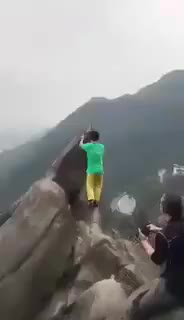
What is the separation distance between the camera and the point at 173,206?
185 inches

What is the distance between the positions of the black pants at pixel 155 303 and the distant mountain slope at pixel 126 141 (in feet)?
17.7

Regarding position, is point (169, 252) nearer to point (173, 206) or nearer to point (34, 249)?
point (173, 206)

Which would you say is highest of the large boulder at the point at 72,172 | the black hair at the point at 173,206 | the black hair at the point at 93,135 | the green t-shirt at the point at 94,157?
the black hair at the point at 173,206

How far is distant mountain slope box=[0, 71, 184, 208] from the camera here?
12352 millimetres

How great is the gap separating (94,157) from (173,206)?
4.14 m

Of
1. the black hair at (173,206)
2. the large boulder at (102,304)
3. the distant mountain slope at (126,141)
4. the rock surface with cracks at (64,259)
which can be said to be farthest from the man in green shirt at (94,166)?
the black hair at (173,206)

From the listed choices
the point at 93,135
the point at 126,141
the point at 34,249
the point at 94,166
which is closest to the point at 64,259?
the point at 34,249

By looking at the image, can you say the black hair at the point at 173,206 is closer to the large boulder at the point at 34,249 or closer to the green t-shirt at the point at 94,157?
the large boulder at the point at 34,249

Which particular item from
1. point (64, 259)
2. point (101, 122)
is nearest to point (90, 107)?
point (101, 122)

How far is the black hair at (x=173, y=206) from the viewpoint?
185 inches

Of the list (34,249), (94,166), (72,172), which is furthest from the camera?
(72,172)

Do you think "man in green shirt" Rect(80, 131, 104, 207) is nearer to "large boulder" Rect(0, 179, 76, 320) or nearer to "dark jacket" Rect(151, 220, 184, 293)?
"large boulder" Rect(0, 179, 76, 320)

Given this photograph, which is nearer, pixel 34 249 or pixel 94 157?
pixel 34 249

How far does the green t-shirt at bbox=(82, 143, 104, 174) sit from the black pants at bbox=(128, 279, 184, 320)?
345 cm
